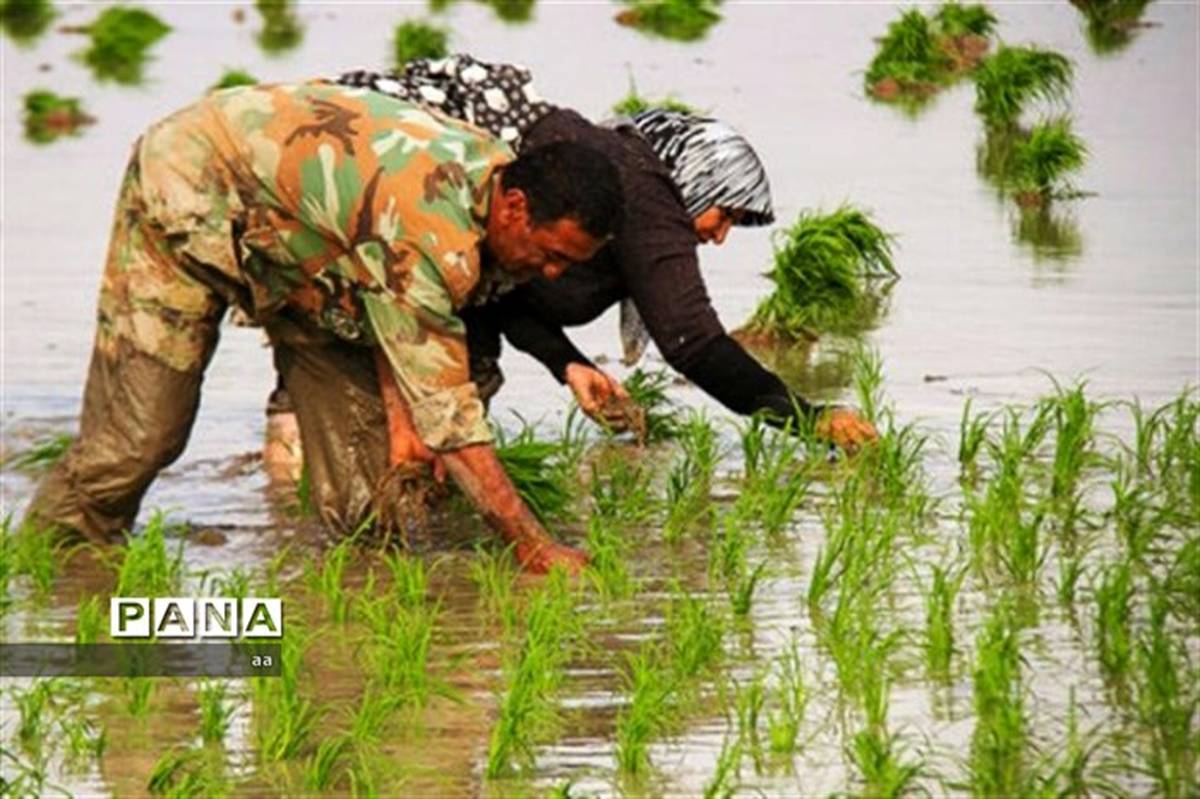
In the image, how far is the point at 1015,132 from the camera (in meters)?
17.2

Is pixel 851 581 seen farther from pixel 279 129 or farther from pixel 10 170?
pixel 10 170

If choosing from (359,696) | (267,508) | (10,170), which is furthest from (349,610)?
(10,170)

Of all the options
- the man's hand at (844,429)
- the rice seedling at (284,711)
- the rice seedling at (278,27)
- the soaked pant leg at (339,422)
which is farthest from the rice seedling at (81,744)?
the rice seedling at (278,27)

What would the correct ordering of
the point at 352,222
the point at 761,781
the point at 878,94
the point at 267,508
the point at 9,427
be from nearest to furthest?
the point at 761,781
the point at 352,222
the point at 267,508
the point at 9,427
the point at 878,94

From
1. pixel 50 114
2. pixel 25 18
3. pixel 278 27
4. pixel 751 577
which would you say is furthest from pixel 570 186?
pixel 25 18

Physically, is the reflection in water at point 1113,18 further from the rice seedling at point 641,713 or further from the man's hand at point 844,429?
the rice seedling at point 641,713

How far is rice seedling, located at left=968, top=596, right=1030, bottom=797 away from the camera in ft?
21.8

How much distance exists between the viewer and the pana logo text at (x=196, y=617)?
25.9ft

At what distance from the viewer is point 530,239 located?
785 cm

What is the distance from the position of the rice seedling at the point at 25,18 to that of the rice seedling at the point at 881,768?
16.7 metres

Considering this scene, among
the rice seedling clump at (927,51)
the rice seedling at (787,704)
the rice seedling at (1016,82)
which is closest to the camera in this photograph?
the rice seedling at (787,704)

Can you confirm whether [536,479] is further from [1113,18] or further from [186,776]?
[1113,18]

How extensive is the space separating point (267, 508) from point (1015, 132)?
324 inches

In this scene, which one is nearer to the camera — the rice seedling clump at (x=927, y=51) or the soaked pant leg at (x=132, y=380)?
the soaked pant leg at (x=132, y=380)
